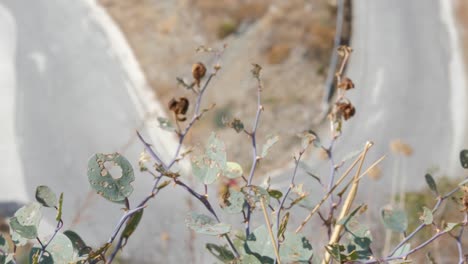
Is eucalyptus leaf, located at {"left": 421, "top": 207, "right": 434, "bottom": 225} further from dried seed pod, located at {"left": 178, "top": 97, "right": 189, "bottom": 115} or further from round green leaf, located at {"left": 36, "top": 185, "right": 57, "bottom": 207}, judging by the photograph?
round green leaf, located at {"left": 36, "top": 185, "right": 57, "bottom": 207}

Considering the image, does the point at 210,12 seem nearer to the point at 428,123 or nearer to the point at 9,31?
the point at 9,31

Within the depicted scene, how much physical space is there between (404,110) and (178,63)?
556cm

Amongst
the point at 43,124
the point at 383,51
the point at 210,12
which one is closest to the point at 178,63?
the point at 210,12

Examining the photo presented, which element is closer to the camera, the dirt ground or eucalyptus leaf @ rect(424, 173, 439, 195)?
eucalyptus leaf @ rect(424, 173, 439, 195)

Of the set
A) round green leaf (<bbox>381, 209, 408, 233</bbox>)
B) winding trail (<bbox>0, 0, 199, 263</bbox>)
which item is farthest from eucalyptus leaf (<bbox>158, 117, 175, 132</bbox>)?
winding trail (<bbox>0, 0, 199, 263</bbox>)

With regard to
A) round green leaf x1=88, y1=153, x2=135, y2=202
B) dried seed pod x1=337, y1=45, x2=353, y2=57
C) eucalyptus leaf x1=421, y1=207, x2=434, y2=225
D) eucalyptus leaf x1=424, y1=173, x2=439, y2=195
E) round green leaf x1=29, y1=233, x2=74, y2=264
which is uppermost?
dried seed pod x1=337, y1=45, x2=353, y2=57

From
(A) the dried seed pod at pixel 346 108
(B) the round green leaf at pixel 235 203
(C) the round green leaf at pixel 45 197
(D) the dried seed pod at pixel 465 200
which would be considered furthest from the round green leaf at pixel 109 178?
(D) the dried seed pod at pixel 465 200

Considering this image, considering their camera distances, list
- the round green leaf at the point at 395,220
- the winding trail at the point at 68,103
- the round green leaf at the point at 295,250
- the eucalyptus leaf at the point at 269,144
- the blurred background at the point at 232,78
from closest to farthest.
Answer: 1. the round green leaf at the point at 295,250
2. the eucalyptus leaf at the point at 269,144
3. the round green leaf at the point at 395,220
4. the winding trail at the point at 68,103
5. the blurred background at the point at 232,78

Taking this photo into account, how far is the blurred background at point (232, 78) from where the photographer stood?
1432 cm

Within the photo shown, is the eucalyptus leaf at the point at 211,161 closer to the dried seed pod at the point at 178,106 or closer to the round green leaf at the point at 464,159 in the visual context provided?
the dried seed pod at the point at 178,106

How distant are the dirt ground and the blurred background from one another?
0.04m

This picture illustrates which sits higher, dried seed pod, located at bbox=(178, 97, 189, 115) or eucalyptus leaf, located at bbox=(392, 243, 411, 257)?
dried seed pod, located at bbox=(178, 97, 189, 115)

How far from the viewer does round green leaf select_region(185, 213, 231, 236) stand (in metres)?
1.38

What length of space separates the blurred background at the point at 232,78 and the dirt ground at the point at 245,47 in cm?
4
